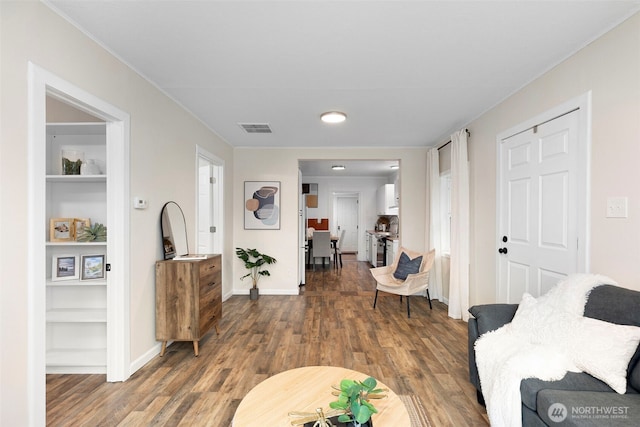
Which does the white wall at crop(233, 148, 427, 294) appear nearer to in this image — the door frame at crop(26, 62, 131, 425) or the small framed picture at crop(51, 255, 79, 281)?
the small framed picture at crop(51, 255, 79, 281)

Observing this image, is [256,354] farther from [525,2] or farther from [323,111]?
[525,2]

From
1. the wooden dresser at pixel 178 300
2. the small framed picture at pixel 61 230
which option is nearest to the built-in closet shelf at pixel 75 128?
the small framed picture at pixel 61 230

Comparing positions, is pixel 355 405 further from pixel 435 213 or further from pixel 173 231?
pixel 435 213

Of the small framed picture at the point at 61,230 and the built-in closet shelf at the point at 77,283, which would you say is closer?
the built-in closet shelf at the point at 77,283

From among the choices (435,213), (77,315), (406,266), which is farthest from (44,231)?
(435,213)

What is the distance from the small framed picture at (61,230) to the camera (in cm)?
261

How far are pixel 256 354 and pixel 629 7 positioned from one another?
367 cm

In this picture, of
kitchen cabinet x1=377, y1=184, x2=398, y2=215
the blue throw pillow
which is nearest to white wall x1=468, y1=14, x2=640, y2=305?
the blue throw pillow

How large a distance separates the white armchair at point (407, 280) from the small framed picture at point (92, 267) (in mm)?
3135

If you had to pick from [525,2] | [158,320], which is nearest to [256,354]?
[158,320]

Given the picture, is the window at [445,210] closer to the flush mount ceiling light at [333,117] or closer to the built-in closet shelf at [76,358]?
the flush mount ceiling light at [333,117]

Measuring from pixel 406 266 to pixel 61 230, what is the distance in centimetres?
395

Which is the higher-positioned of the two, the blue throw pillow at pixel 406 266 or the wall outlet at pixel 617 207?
the wall outlet at pixel 617 207

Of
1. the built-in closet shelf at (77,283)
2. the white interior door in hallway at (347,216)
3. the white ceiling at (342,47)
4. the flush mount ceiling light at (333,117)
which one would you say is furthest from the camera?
the white interior door in hallway at (347,216)
